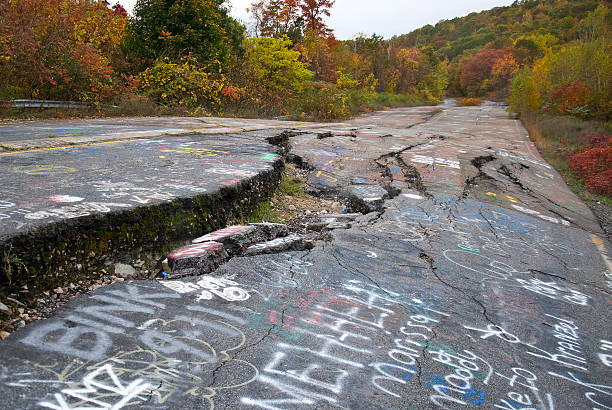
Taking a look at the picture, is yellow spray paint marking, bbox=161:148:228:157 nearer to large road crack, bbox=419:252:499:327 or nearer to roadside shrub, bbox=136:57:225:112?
large road crack, bbox=419:252:499:327

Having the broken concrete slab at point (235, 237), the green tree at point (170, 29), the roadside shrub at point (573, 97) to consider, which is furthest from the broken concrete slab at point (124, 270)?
the roadside shrub at point (573, 97)

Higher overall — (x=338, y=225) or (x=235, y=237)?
(x=235, y=237)

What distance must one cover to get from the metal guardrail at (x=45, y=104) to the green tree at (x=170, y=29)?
4229 mm

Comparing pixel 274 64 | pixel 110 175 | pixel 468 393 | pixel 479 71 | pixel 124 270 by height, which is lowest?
pixel 468 393

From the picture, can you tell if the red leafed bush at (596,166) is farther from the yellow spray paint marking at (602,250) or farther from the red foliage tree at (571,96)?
the red foliage tree at (571,96)

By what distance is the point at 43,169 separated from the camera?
3727mm

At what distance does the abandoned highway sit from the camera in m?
1.70

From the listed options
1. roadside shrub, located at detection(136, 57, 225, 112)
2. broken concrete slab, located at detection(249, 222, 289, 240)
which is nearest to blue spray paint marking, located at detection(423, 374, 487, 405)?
broken concrete slab, located at detection(249, 222, 289, 240)

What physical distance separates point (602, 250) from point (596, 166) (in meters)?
7.32

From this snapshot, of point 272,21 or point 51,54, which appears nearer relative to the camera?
point 51,54

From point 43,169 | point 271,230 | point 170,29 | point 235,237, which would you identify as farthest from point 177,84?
point 235,237

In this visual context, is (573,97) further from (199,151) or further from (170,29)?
(199,151)

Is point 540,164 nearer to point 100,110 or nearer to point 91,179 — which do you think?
point 91,179

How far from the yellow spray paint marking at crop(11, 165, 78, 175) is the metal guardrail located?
22.5ft
